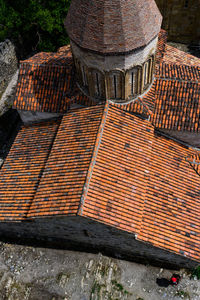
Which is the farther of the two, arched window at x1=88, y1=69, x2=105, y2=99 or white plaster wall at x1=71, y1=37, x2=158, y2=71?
arched window at x1=88, y1=69, x2=105, y2=99

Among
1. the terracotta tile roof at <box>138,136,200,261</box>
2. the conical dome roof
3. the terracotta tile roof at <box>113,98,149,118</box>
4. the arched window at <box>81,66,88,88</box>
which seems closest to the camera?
the conical dome roof

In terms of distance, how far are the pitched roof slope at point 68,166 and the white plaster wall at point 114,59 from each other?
2.48 meters

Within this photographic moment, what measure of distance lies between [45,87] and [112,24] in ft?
20.8

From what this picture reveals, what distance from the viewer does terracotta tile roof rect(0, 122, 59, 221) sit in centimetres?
1435

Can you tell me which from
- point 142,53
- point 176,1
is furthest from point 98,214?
point 176,1

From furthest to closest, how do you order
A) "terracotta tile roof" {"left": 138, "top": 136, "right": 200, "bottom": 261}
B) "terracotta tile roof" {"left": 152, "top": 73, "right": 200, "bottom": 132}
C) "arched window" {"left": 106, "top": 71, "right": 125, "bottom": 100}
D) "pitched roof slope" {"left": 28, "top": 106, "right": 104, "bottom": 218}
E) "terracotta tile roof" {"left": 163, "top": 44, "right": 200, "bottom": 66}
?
1. "terracotta tile roof" {"left": 163, "top": 44, "right": 200, "bottom": 66}
2. "terracotta tile roof" {"left": 152, "top": 73, "right": 200, "bottom": 132}
3. "arched window" {"left": 106, "top": 71, "right": 125, "bottom": 100}
4. "terracotta tile roof" {"left": 138, "top": 136, "right": 200, "bottom": 261}
5. "pitched roof slope" {"left": 28, "top": 106, "right": 104, "bottom": 218}

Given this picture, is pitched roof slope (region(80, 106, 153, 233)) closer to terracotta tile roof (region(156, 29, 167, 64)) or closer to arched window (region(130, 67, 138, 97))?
arched window (region(130, 67, 138, 97))

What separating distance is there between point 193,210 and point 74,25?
11101mm

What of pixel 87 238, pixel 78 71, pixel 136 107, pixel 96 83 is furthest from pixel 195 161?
pixel 78 71

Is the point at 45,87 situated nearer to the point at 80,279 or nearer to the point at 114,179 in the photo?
the point at 114,179

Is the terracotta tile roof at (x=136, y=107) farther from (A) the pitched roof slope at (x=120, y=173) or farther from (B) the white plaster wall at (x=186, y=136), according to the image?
(B) the white plaster wall at (x=186, y=136)

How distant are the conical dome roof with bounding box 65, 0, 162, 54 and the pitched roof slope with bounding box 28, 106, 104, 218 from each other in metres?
3.72

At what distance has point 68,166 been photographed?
1331 cm

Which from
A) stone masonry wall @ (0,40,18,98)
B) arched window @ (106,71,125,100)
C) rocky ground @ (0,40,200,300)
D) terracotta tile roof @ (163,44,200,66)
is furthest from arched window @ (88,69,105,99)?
stone masonry wall @ (0,40,18,98)
